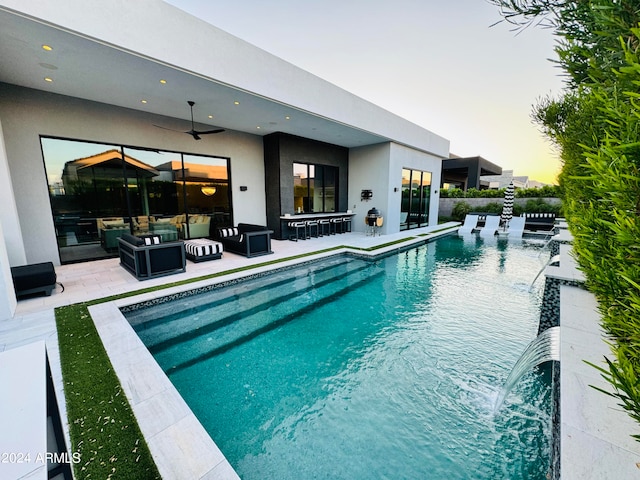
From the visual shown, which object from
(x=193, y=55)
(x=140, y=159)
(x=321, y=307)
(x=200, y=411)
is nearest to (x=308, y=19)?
(x=193, y=55)

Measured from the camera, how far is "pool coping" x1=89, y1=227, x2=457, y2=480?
5.55 feet

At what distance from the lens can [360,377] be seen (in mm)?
2887

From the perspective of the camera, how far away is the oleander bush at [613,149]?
33.1 inches

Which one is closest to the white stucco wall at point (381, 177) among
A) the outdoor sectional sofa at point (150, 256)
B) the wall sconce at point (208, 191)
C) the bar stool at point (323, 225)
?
the bar stool at point (323, 225)

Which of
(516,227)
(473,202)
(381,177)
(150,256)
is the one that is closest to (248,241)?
(150,256)

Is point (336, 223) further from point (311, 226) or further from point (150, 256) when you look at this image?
point (150, 256)

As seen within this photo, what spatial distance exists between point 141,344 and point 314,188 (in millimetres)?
9080

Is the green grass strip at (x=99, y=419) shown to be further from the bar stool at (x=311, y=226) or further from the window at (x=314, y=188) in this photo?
the window at (x=314, y=188)

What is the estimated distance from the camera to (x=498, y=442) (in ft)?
6.97

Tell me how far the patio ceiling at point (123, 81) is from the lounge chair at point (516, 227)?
8895 millimetres

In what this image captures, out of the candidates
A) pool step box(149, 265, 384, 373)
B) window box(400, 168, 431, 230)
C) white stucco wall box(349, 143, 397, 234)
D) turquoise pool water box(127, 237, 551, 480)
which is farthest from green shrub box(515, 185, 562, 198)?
pool step box(149, 265, 384, 373)

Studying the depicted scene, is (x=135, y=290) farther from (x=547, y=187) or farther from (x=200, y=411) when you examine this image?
(x=547, y=187)

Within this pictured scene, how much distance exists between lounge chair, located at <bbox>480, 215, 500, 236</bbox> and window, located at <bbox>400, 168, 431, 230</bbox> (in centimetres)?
285

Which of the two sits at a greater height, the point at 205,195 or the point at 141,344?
the point at 205,195
